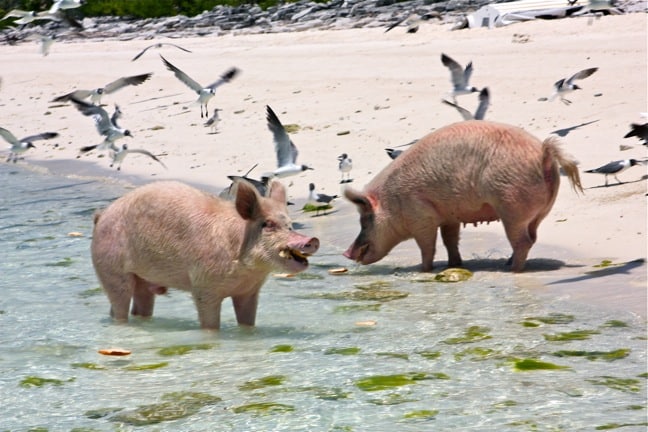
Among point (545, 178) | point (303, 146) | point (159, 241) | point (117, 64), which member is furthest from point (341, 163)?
point (117, 64)

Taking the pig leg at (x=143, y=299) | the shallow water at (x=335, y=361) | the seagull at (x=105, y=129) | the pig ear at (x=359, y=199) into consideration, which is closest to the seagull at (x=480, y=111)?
the pig ear at (x=359, y=199)

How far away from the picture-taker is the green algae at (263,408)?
21.5 feet

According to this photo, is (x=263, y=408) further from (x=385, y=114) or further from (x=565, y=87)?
(x=385, y=114)

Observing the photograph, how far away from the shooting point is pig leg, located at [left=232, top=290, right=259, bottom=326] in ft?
27.8

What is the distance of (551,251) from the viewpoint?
10914 mm

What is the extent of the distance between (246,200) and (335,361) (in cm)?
117

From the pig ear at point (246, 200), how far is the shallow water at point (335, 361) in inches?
33.5

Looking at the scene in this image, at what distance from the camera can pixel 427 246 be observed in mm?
10859

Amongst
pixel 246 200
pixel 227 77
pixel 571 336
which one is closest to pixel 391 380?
pixel 571 336

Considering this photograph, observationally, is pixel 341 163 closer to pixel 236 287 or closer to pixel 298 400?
pixel 236 287

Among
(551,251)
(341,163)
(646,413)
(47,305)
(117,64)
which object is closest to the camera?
(646,413)

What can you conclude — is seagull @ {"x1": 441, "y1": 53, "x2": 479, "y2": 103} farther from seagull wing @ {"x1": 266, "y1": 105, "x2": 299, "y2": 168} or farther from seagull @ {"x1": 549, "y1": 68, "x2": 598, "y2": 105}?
seagull wing @ {"x1": 266, "y1": 105, "x2": 299, "y2": 168}

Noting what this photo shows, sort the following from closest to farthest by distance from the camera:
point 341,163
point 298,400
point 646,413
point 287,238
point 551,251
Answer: point 646,413 → point 298,400 → point 287,238 → point 551,251 → point 341,163

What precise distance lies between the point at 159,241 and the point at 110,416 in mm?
1925
